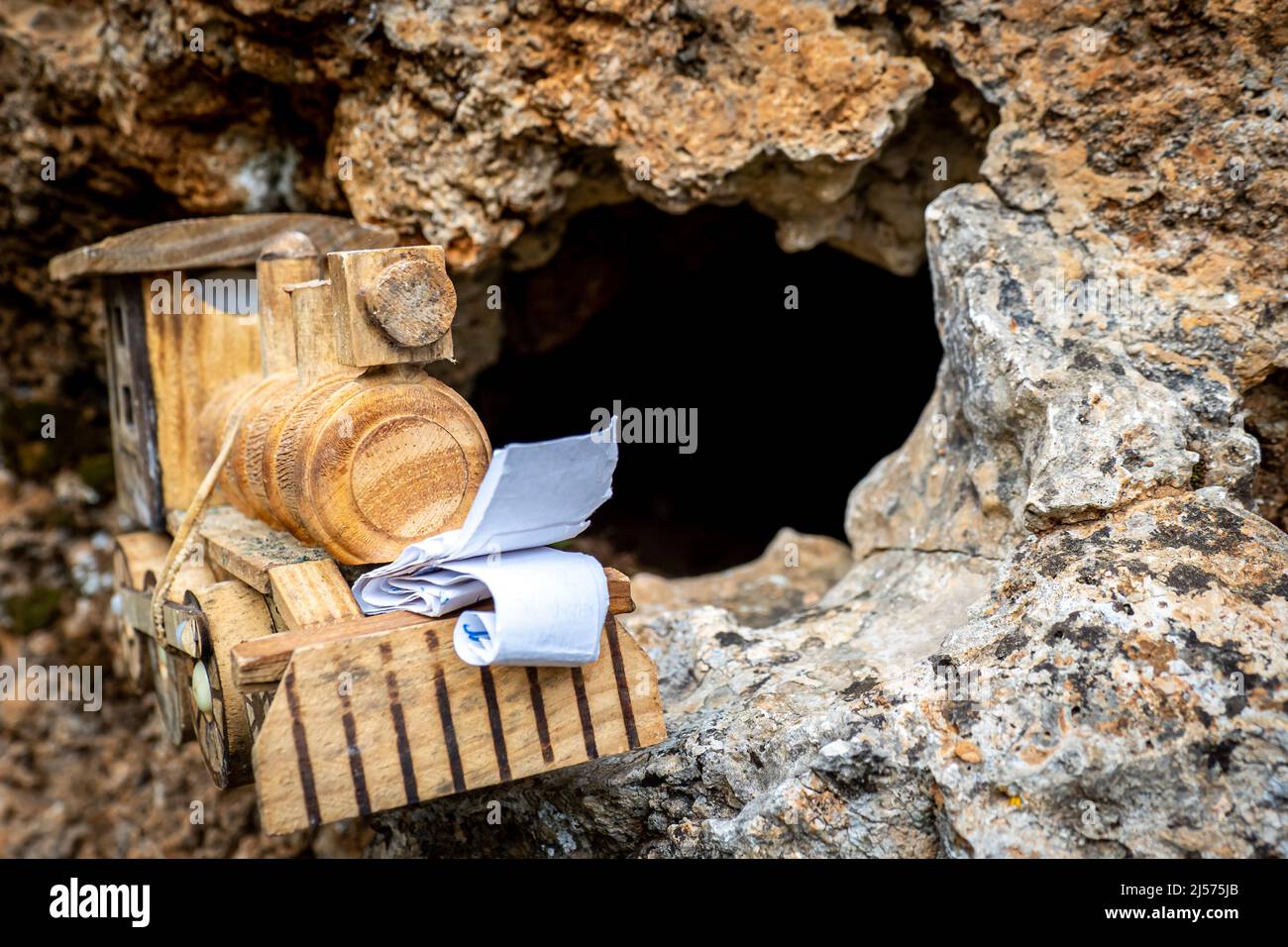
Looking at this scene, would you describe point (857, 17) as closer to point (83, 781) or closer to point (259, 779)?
point (259, 779)

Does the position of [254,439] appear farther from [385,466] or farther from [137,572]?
[137,572]

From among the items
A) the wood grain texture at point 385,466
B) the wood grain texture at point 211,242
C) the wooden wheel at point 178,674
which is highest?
the wood grain texture at point 211,242

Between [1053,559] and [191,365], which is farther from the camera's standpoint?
[191,365]

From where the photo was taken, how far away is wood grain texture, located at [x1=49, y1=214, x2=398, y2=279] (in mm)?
2912

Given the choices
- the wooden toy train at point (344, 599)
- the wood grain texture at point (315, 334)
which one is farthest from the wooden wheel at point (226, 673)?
the wood grain texture at point (315, 334)

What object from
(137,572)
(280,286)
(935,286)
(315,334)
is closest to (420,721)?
(315,334)

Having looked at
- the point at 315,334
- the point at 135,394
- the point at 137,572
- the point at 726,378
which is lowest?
the point at 137,572

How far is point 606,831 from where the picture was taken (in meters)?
2.51

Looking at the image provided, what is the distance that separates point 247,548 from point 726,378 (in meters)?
3.95

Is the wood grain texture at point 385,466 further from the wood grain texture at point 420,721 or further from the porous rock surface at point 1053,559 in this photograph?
the porous rock surface at point 1053,559

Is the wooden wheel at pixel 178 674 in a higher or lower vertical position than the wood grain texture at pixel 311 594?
lower

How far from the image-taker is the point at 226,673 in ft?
7.42

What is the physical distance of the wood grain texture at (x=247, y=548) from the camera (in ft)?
7.46

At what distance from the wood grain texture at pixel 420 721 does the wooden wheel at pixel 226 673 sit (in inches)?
15.6
